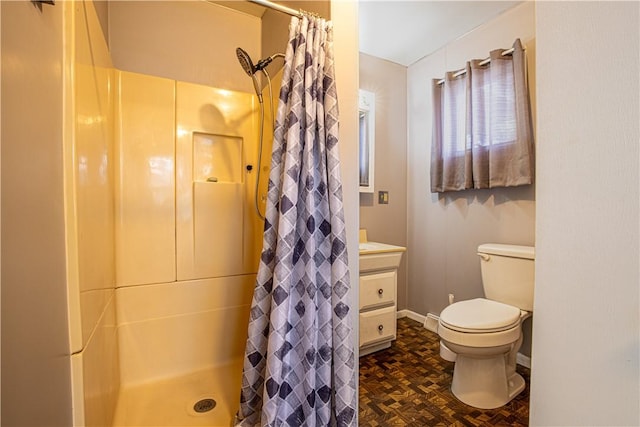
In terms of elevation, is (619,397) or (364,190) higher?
(364,190)

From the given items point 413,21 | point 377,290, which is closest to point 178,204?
point 377,290

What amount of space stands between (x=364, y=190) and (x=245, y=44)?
4.47 ft

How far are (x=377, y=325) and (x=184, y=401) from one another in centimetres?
124

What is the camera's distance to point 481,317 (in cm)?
157

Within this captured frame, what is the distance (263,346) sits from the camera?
3.78ft

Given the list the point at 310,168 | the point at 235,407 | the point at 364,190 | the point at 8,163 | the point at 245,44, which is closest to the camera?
the point at 8,163

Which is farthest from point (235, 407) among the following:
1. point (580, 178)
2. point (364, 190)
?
point (364, 190)

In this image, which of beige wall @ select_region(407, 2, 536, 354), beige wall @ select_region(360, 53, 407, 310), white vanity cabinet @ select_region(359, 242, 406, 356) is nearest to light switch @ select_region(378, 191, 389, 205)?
beige wall @ select_region(360, 53, 407, 310)

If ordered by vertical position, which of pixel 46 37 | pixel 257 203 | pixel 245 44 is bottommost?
pixel 257 203

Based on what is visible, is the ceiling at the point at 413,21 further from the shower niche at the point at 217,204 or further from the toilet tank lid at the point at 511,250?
the toilet tank lid at the point at 511,250

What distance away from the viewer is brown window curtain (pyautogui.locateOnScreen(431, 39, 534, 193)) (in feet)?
6.03

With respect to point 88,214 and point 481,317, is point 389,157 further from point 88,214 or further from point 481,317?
point 88,214

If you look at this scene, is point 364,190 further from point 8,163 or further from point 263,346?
point 8,163

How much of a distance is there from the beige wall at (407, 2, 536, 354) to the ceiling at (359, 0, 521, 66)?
0.29 feet
